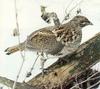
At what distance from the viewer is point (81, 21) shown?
1.81 meters

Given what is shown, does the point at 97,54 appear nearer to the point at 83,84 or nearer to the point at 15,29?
the point at 83,84

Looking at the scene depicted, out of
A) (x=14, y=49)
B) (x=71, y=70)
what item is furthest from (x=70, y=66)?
(x=14, y=49)

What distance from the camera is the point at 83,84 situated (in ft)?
5.86

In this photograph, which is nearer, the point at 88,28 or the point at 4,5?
the point at 88,28

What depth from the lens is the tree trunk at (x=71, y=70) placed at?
5.84 feet

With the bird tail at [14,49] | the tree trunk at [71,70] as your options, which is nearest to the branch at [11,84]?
the tree trunk at [71,70]

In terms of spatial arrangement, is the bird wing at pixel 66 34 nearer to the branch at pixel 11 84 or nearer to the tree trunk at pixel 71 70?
the tree trunk at pixel 71 70

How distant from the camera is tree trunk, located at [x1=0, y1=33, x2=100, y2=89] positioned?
5.84 feet

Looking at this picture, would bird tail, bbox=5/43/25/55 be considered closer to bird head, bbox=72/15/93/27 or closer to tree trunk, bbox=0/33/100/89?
tree trunk, bbox=0/33/100/89

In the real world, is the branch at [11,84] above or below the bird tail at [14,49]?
below

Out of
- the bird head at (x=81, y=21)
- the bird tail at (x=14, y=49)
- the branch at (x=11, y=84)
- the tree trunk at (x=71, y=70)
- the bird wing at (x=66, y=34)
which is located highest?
the bird head at (x=81, y=21)

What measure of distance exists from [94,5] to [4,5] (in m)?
0.39

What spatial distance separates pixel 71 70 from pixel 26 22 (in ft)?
0.92

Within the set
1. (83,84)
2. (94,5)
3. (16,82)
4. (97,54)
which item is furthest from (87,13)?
(16,82)
